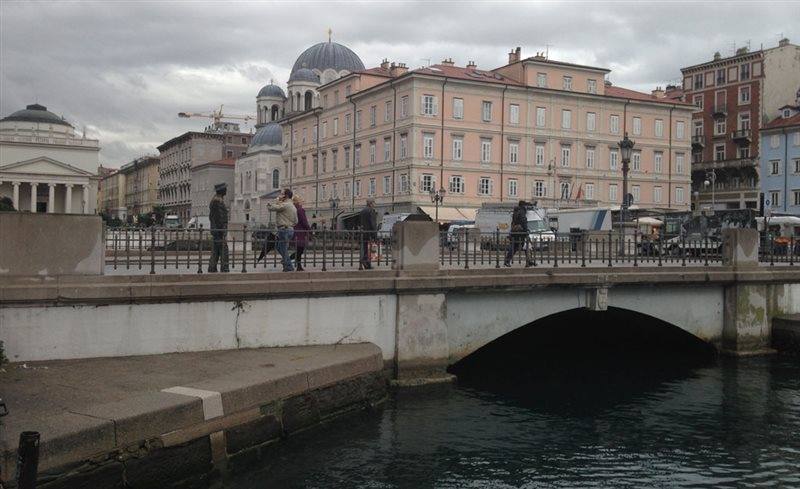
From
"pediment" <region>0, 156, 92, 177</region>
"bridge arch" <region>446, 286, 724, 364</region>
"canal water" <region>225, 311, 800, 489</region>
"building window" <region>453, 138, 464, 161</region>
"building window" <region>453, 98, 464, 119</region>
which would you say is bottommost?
"canal water" <region>225, 311, 800, 489</region>

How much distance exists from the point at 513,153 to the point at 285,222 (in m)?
51.1

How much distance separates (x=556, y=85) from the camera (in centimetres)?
6706

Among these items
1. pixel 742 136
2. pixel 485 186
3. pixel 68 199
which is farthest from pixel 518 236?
pixel 68 199

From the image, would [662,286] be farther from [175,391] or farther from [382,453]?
[175,391]

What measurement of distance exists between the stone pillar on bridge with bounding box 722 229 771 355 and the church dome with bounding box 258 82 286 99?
10081cm

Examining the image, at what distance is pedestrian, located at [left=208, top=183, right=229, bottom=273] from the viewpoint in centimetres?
1423

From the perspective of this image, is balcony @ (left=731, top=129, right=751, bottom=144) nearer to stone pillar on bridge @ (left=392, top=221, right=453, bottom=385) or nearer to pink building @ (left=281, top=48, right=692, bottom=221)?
pink building @ (left=281, top=48, right=692, bottom=221)

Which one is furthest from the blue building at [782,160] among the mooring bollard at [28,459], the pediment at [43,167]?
the pediment at [43,167]

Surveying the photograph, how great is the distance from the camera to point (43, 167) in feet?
336

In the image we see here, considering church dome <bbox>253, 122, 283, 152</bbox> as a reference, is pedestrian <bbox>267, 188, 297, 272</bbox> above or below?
below

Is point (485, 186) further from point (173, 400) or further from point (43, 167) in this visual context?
point (43, 167)

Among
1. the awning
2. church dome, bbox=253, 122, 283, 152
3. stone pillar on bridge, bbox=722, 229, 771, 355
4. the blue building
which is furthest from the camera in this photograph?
church dome, bbox=253, 122, 283, 152

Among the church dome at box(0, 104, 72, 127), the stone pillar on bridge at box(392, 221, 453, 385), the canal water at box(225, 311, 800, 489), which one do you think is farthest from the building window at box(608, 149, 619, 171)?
the church dome at box(0, 104, 72, 127)

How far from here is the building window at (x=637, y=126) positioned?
231 feet
